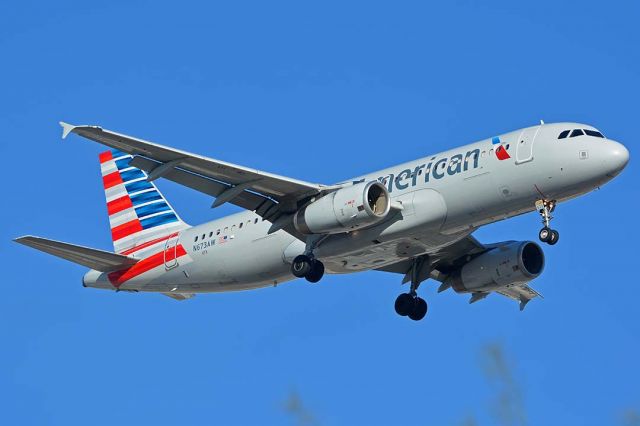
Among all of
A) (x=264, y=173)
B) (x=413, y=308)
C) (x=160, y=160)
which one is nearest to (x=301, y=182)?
(x=264, y=173)

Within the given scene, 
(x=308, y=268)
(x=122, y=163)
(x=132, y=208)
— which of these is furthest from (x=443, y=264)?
(x=122, y=163)

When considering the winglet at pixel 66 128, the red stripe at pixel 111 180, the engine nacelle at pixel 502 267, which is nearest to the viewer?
the winglet at pixel 66 128

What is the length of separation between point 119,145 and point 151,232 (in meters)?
11.7

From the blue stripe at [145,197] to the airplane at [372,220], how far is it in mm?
2467

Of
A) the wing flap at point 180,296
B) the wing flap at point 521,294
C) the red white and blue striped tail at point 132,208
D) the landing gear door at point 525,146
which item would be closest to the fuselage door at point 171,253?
the red white and blue striped tail at point 132,208

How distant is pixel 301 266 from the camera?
162 feet

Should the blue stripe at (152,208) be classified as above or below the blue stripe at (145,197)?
below

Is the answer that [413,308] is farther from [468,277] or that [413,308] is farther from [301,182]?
[301,182]

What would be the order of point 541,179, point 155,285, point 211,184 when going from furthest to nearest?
point 155,285, point 211,184, point 541,179

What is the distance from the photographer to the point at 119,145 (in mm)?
46562

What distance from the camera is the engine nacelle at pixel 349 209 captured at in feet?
155

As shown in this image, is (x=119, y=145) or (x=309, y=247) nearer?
(x=119, y=145)

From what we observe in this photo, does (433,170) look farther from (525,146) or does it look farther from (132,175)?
(132,175)

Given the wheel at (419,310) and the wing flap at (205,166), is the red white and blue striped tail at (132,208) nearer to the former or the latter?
the wing flap at (205,166)
